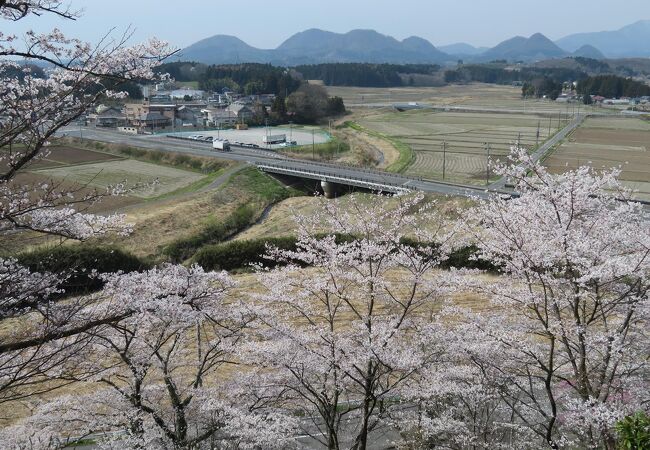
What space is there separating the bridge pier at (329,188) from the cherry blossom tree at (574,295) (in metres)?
29.1

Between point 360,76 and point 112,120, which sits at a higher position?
point 360,76

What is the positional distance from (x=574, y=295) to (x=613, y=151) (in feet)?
161

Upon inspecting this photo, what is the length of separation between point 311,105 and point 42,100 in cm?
7818

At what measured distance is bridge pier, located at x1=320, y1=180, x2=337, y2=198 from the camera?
3851cm

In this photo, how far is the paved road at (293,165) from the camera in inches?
1314

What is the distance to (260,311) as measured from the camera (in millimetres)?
8594

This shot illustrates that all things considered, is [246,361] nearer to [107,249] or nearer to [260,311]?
[260,311]

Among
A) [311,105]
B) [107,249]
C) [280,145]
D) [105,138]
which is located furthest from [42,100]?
[311,105]

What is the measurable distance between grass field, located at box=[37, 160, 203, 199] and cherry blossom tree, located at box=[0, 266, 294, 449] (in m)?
29.6

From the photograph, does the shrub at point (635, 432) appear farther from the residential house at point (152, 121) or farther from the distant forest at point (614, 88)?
the distant forest at point (614, 88)

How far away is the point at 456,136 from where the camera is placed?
62.2m

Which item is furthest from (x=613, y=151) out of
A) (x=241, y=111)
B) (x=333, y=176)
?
(x=241, y=111)

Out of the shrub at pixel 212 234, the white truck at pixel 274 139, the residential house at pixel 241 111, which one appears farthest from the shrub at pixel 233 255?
the residential house at pixel 241 111

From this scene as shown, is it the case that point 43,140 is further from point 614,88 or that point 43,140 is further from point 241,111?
point 614,88
